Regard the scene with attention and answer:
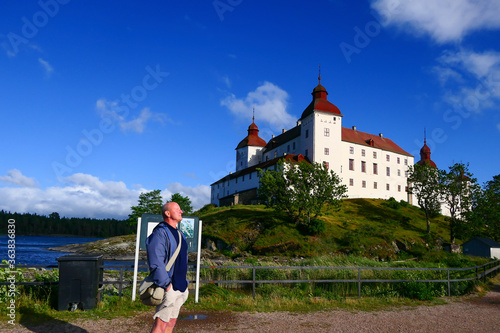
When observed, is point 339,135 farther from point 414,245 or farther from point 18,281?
point 18,281

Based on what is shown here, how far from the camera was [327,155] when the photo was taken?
64.9 meters

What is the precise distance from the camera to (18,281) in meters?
9.55

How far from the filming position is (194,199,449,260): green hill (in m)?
41.0

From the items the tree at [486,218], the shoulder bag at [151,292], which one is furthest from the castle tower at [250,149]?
the shoulder bag at [151,292]

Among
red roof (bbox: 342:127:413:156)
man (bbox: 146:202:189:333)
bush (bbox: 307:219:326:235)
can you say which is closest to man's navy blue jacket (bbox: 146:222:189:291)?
man (bbox: 146:202:189:333)

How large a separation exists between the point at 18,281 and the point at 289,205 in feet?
122

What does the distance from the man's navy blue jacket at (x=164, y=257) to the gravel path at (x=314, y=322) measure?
312 centimetres

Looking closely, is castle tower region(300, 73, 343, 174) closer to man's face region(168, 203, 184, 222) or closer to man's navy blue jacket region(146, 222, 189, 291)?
man's face region(168, 203, 184, 222)

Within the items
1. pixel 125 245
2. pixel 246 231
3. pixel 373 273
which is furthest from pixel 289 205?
pixel 373 273

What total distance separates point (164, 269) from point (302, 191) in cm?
4115

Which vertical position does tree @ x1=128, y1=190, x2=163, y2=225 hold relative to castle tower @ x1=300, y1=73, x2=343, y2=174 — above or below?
below

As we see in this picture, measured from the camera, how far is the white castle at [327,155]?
212 feet

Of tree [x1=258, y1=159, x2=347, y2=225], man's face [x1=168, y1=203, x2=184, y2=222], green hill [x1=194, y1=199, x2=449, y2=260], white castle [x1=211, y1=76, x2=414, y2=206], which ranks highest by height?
white castle [x1=211, y1=76, x2=414, y2=206]

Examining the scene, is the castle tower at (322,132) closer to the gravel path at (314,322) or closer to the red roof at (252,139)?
the red roof at (252,139)
